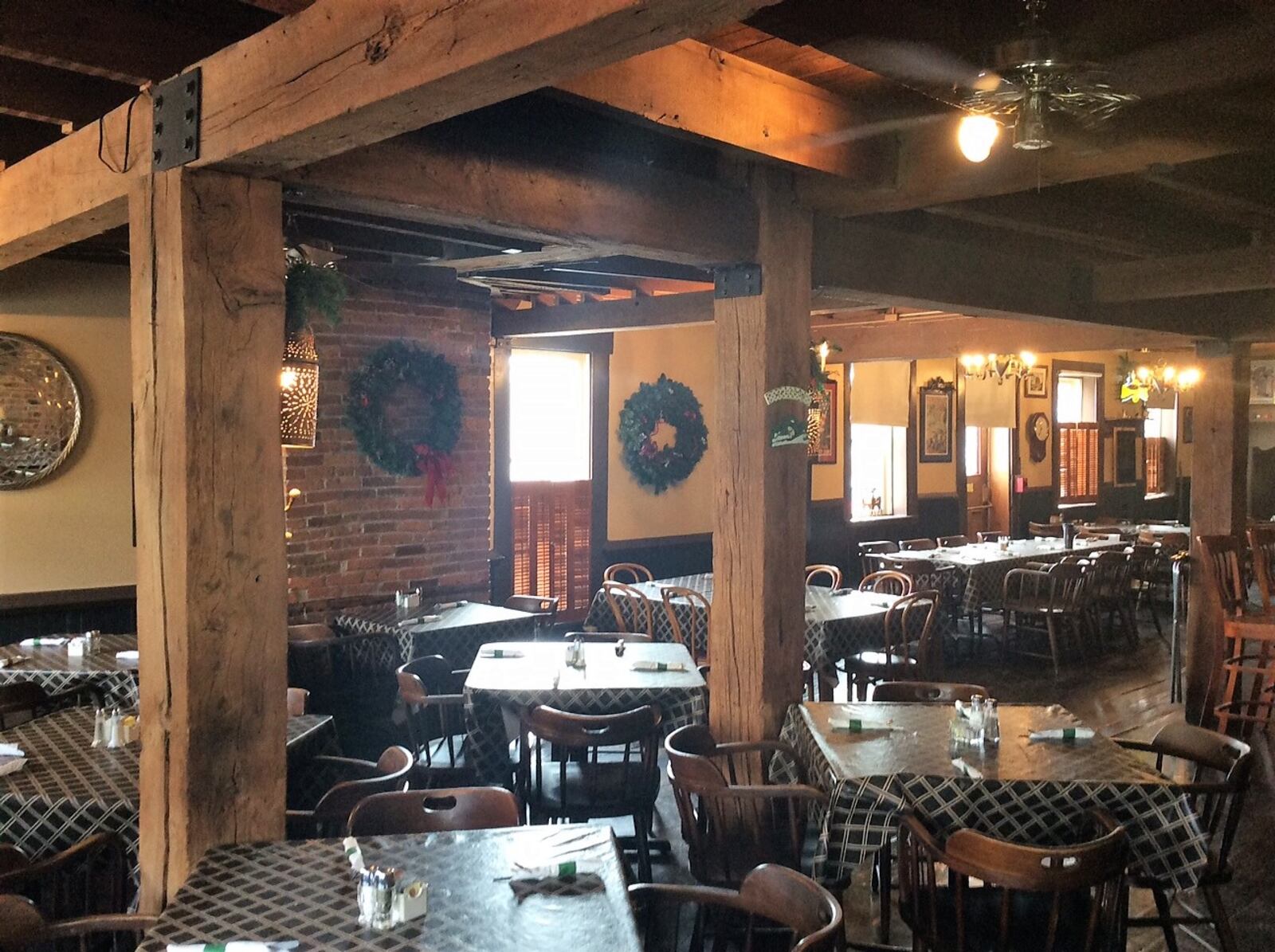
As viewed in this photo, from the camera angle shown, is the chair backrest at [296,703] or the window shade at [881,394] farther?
the window shade at [881,394]

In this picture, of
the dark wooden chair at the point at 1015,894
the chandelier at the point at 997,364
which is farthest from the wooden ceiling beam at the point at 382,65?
the chandelier at the point at 997,364

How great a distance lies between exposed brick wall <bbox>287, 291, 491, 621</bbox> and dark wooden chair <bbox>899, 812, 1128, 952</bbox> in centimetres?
376

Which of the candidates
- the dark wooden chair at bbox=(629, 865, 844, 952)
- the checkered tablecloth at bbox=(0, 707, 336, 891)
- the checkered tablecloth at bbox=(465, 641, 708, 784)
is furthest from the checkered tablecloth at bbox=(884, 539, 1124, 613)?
the checkered tablecloth at bbox=(0, 707, 336, 891)

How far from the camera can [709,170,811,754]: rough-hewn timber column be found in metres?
3.62

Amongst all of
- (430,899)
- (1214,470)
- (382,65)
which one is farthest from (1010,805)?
→ (1214,470)

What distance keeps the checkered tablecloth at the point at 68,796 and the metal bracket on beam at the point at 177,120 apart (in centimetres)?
153

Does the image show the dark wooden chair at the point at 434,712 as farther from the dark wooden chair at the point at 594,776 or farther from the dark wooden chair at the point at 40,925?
the dark wooden chair at the point at 40,925

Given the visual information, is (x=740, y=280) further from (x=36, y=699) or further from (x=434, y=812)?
(x=36, y=699)

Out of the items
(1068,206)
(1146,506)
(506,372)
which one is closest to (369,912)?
(1068,206)

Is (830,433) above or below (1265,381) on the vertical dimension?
below

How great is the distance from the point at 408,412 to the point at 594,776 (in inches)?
112

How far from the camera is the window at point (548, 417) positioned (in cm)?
805

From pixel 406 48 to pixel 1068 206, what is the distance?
3864 mm

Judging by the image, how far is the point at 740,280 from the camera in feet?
11.9
